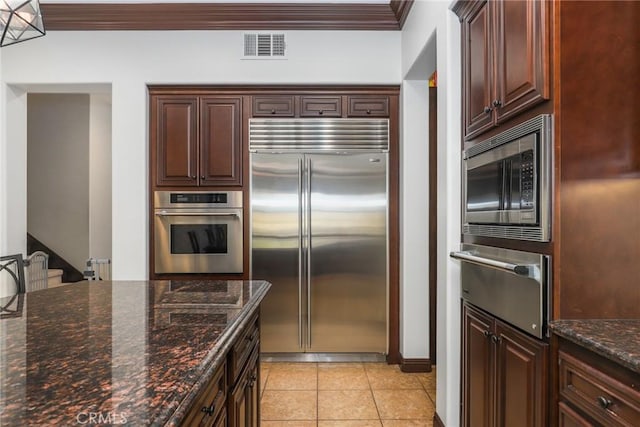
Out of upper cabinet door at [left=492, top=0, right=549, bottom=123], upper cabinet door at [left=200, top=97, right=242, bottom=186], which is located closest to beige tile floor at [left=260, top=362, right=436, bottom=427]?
upper cabinet door at [left=200, top=97, right=242, bottom=186]

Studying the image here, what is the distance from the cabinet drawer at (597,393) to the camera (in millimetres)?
1012

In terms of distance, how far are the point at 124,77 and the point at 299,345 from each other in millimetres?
2743

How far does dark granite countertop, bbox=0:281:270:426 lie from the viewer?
69 centimetres

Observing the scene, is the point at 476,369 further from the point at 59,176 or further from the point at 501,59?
the point at 59,176

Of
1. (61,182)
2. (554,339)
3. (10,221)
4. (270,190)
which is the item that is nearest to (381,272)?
(270,190)

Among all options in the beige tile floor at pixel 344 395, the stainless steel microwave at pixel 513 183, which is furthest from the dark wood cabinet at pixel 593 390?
the beige tile floor at pixel 344 395

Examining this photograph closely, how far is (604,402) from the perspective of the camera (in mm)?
1082

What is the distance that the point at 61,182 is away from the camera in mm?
5211

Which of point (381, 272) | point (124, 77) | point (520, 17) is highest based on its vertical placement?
point (124, 77)

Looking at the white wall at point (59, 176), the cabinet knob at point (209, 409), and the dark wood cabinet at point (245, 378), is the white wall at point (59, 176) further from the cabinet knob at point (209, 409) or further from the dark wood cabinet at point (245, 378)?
the cabinet knob at point (209, 409)

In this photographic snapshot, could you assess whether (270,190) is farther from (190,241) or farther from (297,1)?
(297,1)

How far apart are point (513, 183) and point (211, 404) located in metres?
1.31

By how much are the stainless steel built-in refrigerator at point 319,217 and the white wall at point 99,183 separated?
2.88 metres

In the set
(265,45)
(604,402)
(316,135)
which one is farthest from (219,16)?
(604,402)
